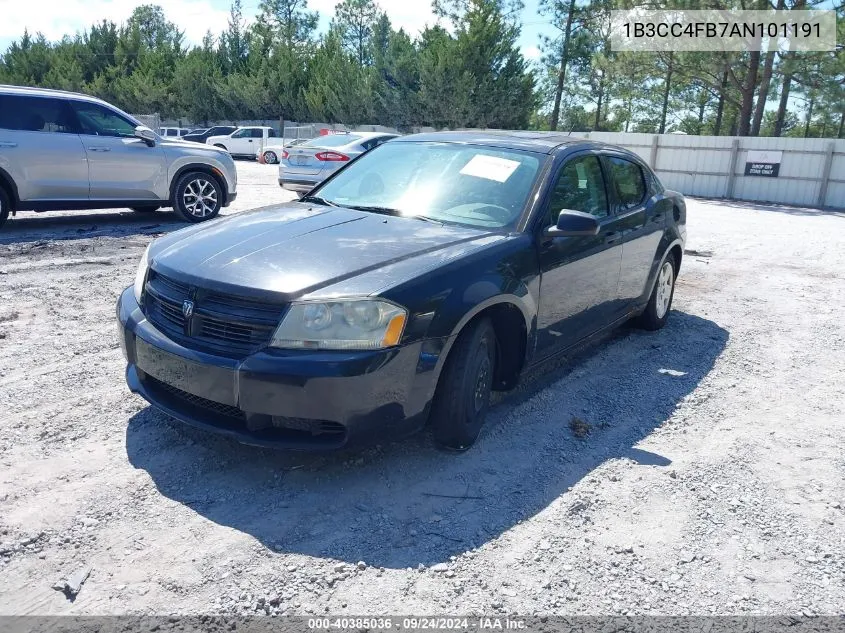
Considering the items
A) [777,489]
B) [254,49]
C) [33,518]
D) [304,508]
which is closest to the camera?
[33,518]

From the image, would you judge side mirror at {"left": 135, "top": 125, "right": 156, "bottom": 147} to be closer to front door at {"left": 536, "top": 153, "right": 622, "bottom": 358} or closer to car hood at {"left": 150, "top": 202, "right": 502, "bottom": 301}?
car hood at {"left": 150, "top": 202, "right": 502, "bottom": 301}

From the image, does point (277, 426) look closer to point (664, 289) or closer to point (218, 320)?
point (218, 320)

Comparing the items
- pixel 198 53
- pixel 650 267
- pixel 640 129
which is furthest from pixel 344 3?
pixel 650 267

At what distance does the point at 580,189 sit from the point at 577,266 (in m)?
0.59

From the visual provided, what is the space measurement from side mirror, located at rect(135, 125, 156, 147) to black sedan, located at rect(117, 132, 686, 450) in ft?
19.8

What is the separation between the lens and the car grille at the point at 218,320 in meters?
3.15

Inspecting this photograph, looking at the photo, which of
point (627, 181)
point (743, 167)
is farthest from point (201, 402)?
point (743, 167)

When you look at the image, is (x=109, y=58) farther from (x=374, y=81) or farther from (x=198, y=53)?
(x=374, y=81)

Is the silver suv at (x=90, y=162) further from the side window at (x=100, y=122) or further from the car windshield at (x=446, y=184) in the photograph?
the car windshield at (x=446, y=184)

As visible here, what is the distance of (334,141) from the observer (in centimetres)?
1493

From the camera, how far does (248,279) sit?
3262mm

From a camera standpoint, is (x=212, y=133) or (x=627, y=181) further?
(x=212, y=133)

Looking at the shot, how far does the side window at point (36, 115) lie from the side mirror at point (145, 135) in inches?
31.6

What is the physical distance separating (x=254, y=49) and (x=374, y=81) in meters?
17.1
